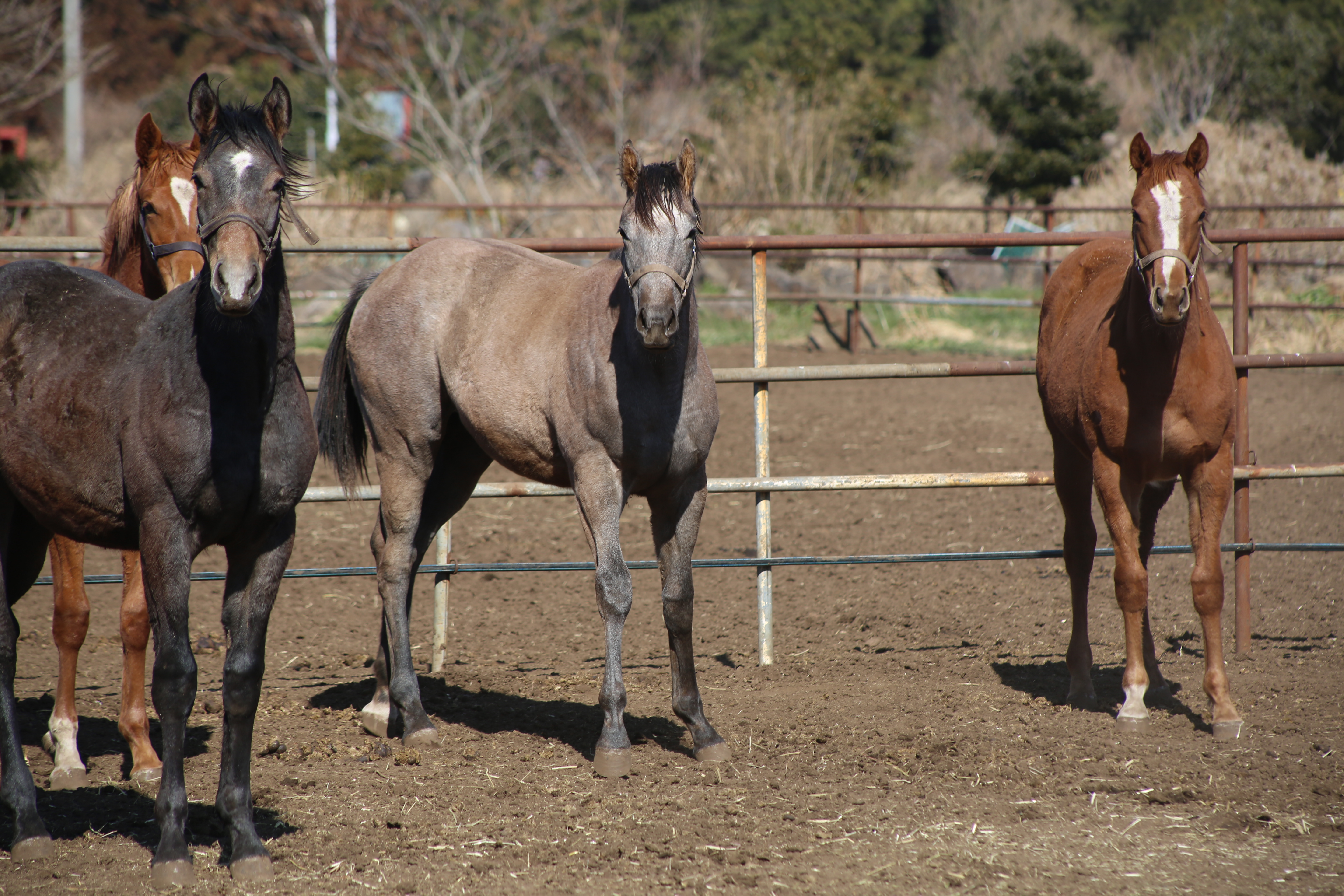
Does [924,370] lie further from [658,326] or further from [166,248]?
[166,248]

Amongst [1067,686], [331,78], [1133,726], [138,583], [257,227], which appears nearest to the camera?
[257,227]

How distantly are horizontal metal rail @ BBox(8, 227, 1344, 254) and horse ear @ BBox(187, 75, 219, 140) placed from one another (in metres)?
1.58

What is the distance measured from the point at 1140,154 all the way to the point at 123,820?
3.74 m

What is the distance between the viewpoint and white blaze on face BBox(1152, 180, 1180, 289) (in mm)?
3367

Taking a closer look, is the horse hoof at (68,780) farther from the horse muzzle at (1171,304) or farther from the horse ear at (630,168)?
the horse muzzle at (1171,304)

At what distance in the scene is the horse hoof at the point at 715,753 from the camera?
11.1ft

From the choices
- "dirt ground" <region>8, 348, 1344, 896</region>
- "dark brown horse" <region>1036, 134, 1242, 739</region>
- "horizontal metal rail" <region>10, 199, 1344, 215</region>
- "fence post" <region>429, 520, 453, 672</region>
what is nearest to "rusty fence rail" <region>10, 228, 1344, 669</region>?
"fence post" <region>429, 520, 453, 672</region>

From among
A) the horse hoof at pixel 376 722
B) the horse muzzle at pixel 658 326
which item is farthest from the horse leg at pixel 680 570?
the horse hoof at pixel 376 722

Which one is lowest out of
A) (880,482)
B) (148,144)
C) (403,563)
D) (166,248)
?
(403,563)

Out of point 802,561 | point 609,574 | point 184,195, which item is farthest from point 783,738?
point 184,195

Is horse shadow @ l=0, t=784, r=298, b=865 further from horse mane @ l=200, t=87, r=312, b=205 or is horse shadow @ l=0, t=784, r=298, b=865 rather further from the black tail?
horse mane @ l=200, t=87, r=312, b=205

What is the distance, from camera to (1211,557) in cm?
364

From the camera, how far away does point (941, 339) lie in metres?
13.5

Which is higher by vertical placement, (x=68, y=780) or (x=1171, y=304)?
(x=1171, y=304)
